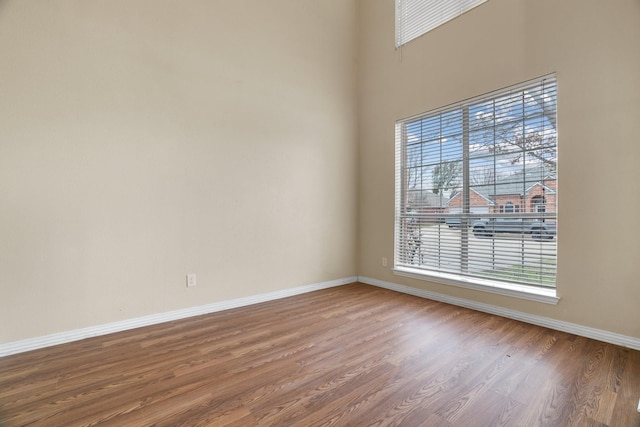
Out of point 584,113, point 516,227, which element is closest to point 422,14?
point 584,113

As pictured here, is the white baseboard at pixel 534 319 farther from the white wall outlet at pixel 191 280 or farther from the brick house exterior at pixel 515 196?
the white wall outlet at pixel 191 280

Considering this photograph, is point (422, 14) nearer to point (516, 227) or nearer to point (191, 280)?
point (516, 227)

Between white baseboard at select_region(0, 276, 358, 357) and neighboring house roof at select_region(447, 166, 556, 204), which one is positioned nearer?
white baseboard at select_region(0, 276, 358, 357)

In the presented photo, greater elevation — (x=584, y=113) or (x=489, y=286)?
(x=584, y=113)

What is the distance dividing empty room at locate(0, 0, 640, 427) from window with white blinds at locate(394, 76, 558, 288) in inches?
0.8

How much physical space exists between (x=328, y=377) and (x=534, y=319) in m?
2.04

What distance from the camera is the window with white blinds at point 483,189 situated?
8.27 ft

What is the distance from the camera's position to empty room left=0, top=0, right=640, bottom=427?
5.40 ft

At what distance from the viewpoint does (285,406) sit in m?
1.47

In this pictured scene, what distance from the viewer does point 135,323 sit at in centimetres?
253

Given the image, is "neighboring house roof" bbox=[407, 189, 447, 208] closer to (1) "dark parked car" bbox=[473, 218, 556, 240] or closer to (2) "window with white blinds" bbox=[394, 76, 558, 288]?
(2) "window with white blinds" bbox=[394, 76, 558, 288]

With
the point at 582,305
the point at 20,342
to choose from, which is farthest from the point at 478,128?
the point at 20,342

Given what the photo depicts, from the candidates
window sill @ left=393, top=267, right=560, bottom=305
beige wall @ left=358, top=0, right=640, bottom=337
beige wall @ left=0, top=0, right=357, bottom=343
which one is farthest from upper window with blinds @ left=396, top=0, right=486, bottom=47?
window sill @ left=393, top=267, right=560, bottom=305

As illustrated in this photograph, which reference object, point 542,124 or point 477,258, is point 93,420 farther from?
point 542,124
